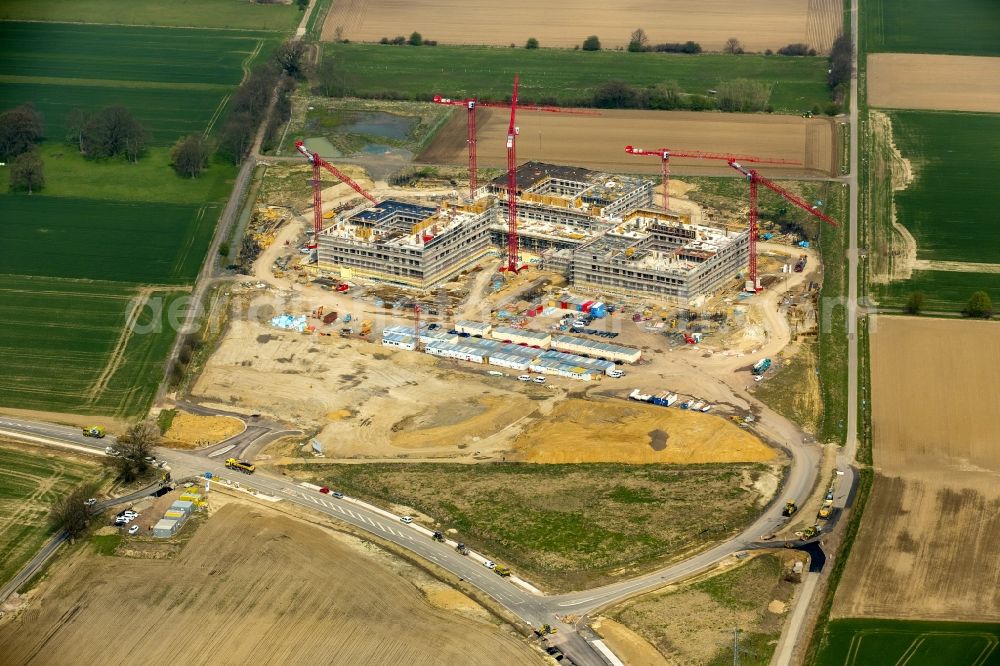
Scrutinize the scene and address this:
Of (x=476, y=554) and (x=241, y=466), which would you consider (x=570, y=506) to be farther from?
(x=241, y=466)

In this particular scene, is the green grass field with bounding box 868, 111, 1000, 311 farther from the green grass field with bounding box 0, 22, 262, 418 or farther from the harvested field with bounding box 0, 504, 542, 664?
the green grass field with bounding box 0, 22, 262, 418

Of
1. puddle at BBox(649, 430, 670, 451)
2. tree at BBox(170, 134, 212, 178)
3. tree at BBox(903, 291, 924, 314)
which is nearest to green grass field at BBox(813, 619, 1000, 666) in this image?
puddle at BBox(649, 430, 670, 451)

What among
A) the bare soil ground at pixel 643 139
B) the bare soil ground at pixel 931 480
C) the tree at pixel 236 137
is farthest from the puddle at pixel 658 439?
the tree at pixel 236 137

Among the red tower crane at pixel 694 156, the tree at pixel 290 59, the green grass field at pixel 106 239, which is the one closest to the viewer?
the green grass field at pixel 106 239

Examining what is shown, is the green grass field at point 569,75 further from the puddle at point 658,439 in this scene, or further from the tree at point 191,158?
the puddle at point 658,439

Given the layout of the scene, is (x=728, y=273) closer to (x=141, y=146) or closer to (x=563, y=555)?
(x=563, y=555)
